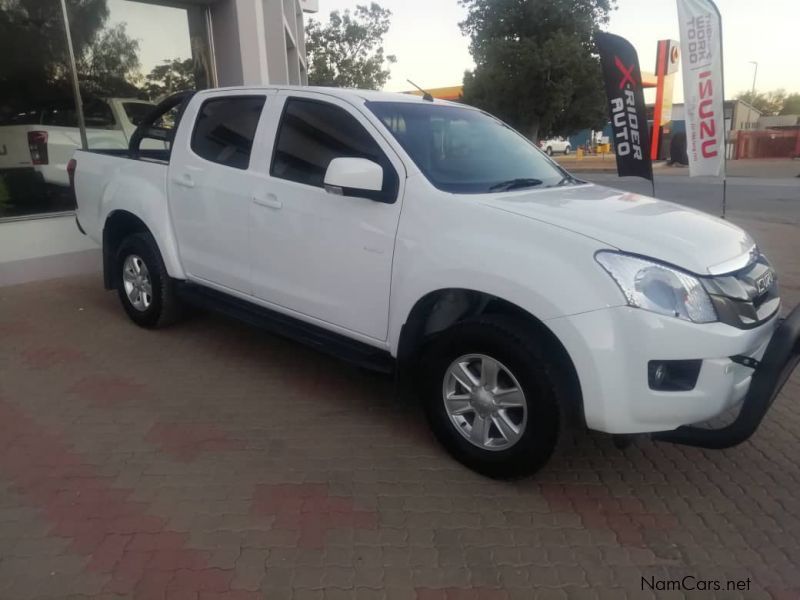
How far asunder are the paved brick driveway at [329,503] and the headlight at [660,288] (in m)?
0.73

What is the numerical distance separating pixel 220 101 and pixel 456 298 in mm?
2369

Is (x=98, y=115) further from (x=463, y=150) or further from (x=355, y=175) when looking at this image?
(x=355, y=175)

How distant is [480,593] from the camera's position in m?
2.46

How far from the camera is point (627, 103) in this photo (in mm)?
8359

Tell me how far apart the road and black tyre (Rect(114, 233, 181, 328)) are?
11878 mm

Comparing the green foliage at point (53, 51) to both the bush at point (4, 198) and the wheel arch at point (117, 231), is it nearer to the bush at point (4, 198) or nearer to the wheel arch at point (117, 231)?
the bush at point (4, 198)

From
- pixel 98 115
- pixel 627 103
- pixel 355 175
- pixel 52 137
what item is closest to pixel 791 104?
pixel 627 103

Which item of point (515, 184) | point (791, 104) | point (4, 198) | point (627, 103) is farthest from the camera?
point (791, 104)

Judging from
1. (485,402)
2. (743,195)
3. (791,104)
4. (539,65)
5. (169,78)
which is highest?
(791,104)

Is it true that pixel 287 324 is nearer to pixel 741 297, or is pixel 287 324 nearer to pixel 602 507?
pixel 602 507

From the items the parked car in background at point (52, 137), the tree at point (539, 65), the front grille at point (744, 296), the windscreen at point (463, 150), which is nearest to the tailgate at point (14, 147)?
the parked car in background at point (52, 137)

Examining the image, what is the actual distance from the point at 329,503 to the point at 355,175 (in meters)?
1.59

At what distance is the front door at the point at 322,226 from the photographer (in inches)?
134

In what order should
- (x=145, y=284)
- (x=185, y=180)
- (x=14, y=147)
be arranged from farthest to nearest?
(x=14, y=147) → (x=145, y=284) → (x=185, y=180)
